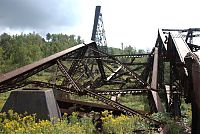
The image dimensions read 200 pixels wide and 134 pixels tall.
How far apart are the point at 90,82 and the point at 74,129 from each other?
27.9 ft

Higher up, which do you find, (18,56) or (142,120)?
(18,56)

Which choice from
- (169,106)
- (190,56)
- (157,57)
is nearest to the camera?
(190,56)

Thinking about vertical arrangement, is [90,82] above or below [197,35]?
below

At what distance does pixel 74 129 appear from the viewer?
564 cm

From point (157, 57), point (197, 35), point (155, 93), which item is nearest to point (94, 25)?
point (197, 35)

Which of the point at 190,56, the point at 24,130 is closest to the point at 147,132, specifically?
the point at 24,130

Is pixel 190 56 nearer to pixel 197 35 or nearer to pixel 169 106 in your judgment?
pixel 169 106

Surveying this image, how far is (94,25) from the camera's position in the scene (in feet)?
113

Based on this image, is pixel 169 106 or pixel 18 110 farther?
pixel 169 106

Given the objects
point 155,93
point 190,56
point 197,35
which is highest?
point 197,35

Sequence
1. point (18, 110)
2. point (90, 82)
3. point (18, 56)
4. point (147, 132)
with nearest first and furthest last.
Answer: point (147, 132), point (18, 110), point (90, 82), point (18, 56)

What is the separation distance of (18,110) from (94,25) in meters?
27.5

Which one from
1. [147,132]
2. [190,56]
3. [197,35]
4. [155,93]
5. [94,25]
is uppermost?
[94,25]

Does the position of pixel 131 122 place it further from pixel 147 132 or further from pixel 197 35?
pixel 197 35
